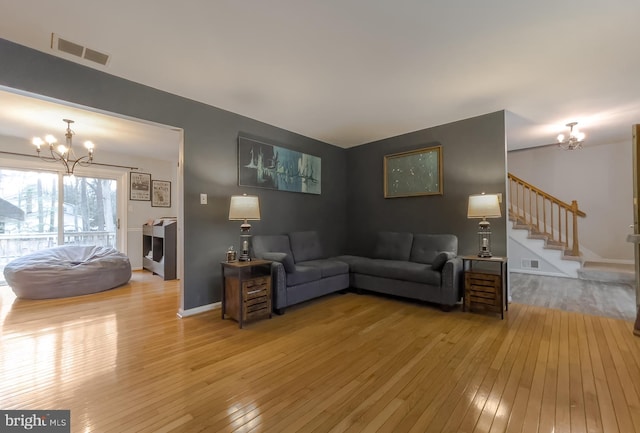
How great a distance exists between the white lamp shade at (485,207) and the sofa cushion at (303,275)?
1.99 m

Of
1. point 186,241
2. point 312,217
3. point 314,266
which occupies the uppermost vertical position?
point 312,217

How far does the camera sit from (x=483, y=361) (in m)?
2.08

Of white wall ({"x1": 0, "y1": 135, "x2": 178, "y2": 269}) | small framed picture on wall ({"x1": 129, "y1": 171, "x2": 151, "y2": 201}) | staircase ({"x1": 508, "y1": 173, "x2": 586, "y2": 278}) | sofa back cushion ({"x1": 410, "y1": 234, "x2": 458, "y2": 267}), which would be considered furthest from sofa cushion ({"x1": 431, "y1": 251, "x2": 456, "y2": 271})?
small framed picture on wall ({"x1": 129, "y1": 171, "x2": 151, "y2": 201})

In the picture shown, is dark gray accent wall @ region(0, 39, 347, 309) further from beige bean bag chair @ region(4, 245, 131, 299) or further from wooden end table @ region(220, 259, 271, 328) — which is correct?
beige bean bag chair @ region(4, 245, 131, 299)

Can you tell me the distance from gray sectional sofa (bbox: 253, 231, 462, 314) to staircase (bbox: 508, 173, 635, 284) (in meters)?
2.80

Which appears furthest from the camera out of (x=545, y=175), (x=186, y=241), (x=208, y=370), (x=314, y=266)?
(x=545, y=175)

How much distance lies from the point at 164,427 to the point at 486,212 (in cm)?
340

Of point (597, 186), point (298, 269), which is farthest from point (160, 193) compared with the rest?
point (597, 186)

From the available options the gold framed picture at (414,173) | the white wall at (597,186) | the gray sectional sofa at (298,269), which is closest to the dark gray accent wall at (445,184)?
the gold framed picture at (414,173)

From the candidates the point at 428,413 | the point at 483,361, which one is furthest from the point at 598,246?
the point at 428,413

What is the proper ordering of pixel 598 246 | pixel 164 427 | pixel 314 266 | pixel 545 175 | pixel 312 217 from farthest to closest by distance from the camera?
pixel 545 175
pixel 598 246
pixel 312 217
pixel 314 266
pixel 164 427

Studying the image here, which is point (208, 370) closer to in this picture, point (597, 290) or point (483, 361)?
point (483, 361)

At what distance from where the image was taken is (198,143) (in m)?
3.26

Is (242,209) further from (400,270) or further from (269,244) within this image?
(400,270)
